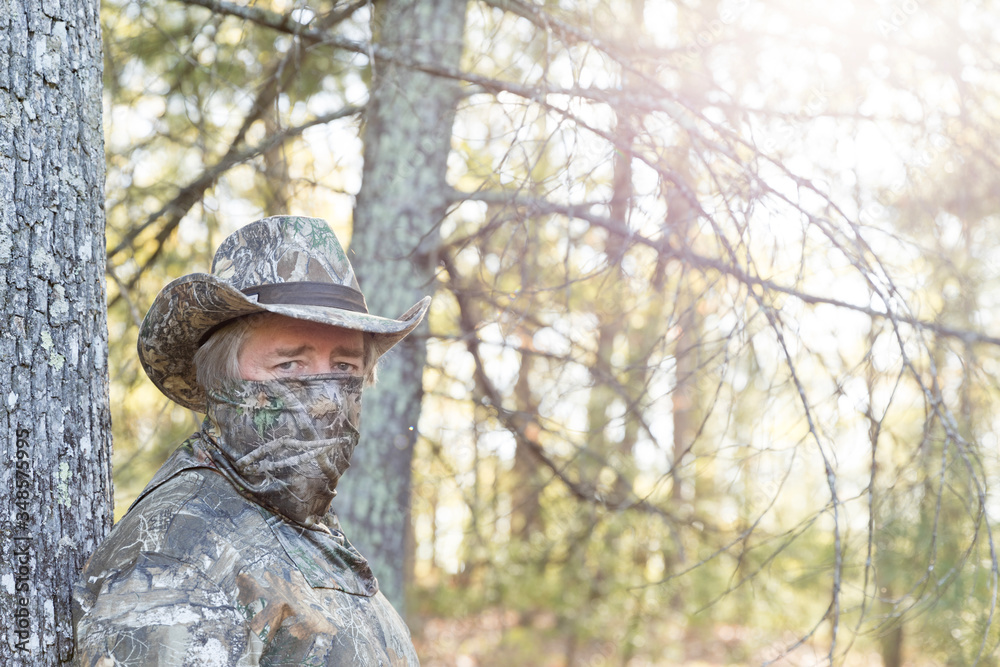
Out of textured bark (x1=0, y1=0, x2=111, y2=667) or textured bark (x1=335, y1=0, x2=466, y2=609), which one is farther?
textured bark (x1=335, y1=0, x2=466, y2=609)

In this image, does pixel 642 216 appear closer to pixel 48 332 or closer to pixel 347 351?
pixel 347 351

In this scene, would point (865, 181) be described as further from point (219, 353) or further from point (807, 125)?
point (219, 353)

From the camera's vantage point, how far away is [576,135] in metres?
2.82

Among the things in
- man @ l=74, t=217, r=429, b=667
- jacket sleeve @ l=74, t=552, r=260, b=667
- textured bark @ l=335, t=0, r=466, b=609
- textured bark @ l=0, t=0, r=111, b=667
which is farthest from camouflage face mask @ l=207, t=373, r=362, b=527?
textured bark @ l=335, t=0, r=466, b=609

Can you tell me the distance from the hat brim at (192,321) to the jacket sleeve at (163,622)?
1.92 ft

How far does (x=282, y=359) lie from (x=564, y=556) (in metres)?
6.23

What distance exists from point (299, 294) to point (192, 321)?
0.89 feet

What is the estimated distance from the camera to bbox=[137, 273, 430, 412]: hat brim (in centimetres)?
196

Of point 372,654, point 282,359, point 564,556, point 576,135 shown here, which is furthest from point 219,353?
point 564,556

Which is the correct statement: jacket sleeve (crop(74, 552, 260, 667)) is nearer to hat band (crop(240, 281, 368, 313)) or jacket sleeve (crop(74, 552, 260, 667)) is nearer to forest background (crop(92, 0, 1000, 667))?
hat band (crop(240, 281, 368, 313))

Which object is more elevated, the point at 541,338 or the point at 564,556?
the point at 541,338

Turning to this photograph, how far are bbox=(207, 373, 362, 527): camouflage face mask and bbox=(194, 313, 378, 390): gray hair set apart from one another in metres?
0.04

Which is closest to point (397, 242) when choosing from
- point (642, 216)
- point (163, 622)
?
point (642, 216)

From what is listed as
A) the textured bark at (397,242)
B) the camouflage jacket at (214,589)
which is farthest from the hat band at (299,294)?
the textured bark at (397,242)
